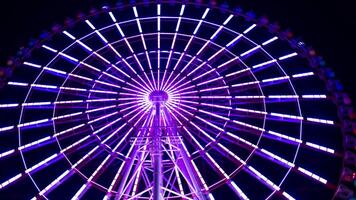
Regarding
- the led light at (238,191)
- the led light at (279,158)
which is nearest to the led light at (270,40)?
the led light at (279,158)

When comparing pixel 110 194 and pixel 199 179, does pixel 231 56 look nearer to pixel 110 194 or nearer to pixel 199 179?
pixel 199 179

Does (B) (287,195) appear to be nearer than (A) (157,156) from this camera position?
No

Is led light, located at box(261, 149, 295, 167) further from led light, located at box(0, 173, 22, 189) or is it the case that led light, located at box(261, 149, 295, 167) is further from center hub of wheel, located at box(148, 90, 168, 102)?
led light, located at box(0, 173, 22, 189)

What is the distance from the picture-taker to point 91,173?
16.6 meters

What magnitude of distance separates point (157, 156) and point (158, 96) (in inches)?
122

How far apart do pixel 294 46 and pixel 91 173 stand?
9.99 meters

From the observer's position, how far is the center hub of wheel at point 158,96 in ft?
53.4

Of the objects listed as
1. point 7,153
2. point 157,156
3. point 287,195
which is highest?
point 157,156

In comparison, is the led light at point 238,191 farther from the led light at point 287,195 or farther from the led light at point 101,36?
the led light at point 101,36

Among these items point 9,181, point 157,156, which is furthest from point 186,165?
point 9,181

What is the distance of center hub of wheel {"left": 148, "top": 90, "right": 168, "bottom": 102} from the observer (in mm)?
16266

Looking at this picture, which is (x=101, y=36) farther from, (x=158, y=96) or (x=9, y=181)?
(x=9, y=181)

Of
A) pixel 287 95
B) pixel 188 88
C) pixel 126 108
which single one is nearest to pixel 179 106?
pixel 188 88

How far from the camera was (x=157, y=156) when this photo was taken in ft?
46.3
